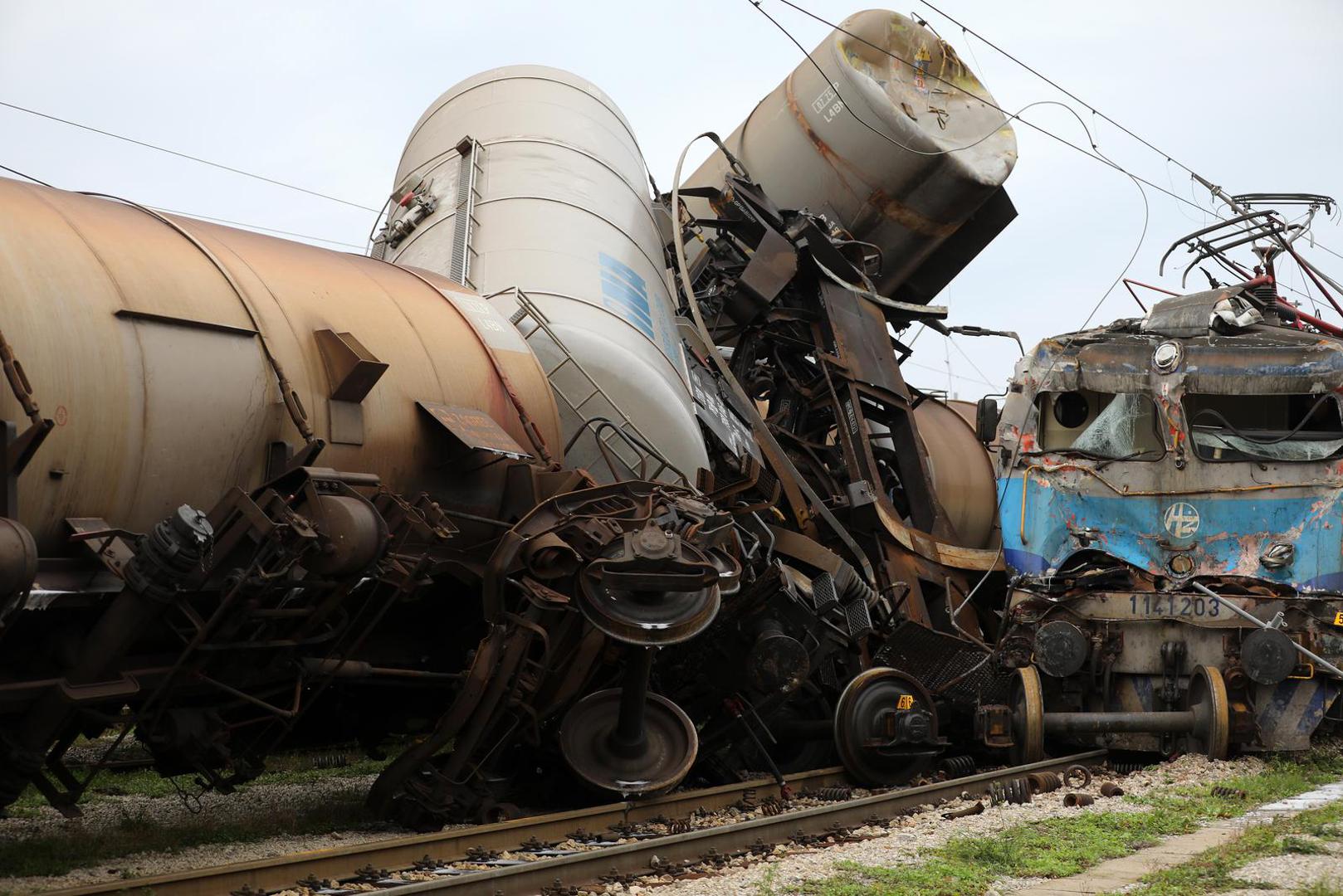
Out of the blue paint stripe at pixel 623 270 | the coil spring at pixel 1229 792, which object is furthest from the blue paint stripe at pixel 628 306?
the coil spring at pixel 1229 792

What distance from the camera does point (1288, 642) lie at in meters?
9.98

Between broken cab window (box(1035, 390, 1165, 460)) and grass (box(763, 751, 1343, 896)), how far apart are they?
334cm

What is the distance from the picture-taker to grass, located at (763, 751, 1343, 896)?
6.02m

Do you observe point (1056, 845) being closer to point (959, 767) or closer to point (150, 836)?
point (959, 767)

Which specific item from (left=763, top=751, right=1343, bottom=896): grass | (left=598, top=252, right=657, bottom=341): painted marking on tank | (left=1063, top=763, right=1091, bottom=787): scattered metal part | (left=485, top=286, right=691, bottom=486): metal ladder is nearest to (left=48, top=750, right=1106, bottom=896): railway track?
(left=1063, top=763, right=1091, bottom=787): scattered metal part

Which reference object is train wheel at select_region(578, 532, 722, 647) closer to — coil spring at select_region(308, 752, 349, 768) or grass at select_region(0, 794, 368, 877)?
A: grass at select_region(0, 794, 368, 877)

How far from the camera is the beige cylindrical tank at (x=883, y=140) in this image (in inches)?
621

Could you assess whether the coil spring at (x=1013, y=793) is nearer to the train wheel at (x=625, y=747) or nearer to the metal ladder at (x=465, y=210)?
the train wheel at (x=625, y=747)

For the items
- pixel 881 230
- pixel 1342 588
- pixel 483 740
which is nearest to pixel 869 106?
pixel 881 230

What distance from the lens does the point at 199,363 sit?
23.2 ft

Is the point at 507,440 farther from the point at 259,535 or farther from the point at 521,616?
the point at 259,535

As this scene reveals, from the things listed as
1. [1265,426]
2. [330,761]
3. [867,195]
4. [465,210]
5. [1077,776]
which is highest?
[867,195]

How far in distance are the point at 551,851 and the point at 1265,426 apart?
25.1 feet

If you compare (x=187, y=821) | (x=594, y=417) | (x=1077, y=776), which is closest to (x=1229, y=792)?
(x=1077, y=776)
